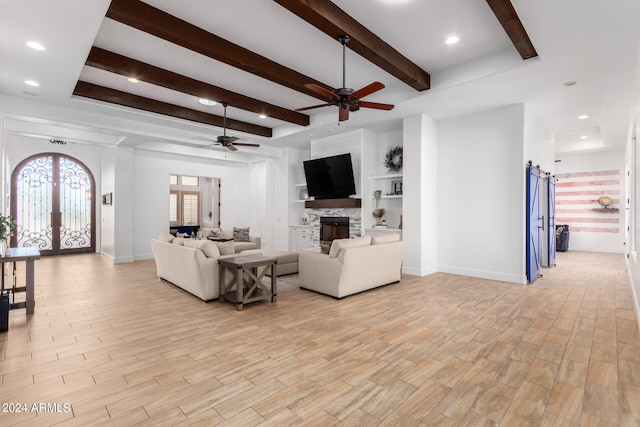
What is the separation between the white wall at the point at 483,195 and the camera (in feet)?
18.0

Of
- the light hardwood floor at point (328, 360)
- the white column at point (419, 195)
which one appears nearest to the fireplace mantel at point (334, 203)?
the white column at point (419, 195)

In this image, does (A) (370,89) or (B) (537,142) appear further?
(B) (537,142)

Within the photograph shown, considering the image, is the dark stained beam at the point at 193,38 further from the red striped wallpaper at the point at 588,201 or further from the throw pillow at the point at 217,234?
the red striped wallpaper at the point at 588,201

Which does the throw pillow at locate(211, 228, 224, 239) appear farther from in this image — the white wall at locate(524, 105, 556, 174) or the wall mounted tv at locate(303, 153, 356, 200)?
the white wall at locate(524, 105, 556, 174)

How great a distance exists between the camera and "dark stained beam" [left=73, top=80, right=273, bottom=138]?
524 centimetres

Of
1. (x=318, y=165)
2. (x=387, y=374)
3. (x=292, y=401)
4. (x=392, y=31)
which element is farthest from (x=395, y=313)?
(x=318, y=165)

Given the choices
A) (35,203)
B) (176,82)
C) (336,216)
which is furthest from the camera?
(35,203)

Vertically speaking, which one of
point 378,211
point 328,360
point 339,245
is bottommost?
point 328,360

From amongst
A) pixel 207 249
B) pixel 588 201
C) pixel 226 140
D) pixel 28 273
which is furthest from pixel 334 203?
pixel 588 201

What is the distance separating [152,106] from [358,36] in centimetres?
430

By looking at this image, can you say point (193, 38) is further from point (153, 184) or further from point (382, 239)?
point (153, 184)

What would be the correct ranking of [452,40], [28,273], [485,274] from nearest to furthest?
[28,273] → [452,40] → [485,274]

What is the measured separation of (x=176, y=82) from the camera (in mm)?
4957

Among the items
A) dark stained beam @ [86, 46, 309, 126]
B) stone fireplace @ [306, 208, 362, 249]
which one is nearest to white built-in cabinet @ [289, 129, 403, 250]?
stone fireplace @ [306, 208, 362, 249]
